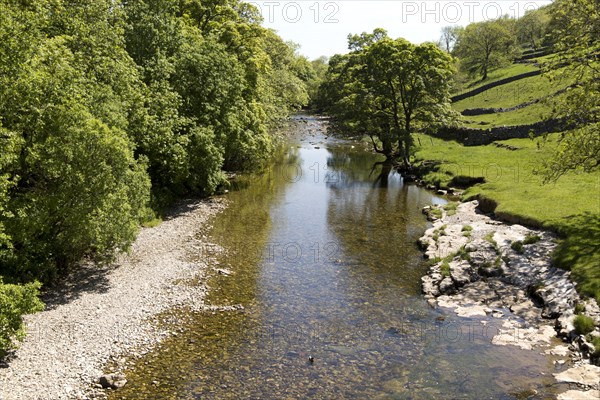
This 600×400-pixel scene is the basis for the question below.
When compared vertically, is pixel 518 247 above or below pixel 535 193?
below

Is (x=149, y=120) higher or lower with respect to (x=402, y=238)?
higher

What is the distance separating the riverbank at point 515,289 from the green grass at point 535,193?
0.90 metres

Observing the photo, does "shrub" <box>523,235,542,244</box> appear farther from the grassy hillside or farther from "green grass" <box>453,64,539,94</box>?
"green grass" <box>453,64,539,94</box>

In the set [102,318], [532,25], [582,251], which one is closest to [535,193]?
[582,251]

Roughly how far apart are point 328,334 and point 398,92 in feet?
150

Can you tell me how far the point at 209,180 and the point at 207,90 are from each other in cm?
799

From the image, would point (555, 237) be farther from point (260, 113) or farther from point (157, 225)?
point (260, 113)

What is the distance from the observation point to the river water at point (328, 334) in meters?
16.2

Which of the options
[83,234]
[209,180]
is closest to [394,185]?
[209,180]

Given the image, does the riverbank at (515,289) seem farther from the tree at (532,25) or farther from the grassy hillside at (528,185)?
the tree at (532,25)

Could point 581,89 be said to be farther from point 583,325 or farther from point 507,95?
point 507,95

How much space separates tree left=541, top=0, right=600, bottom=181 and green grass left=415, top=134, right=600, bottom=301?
189cm

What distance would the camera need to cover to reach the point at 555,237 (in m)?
26.5

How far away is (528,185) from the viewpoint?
3728cm
